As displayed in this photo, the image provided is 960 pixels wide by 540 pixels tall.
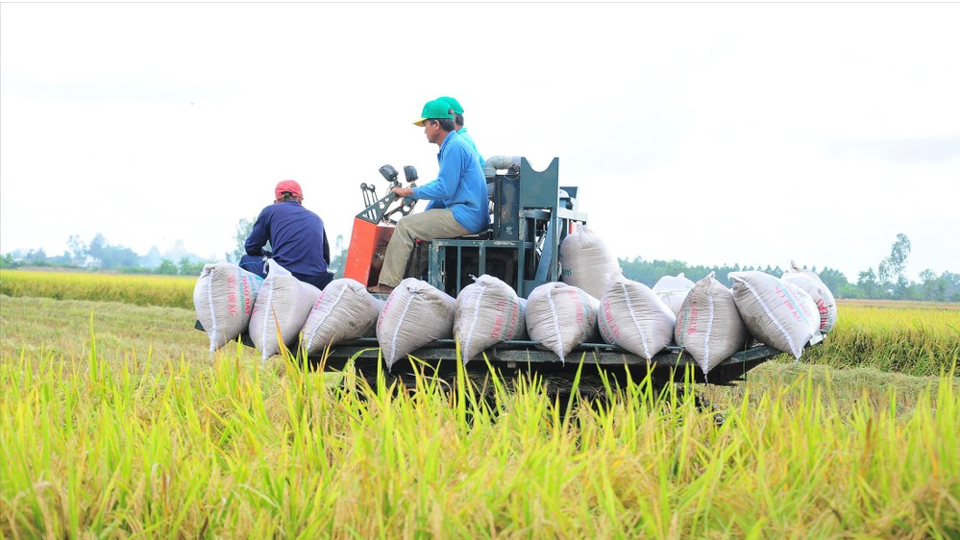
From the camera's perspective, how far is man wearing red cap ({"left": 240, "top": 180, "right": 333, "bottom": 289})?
20.6ft

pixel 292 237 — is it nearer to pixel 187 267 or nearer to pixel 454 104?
pixel 454 104

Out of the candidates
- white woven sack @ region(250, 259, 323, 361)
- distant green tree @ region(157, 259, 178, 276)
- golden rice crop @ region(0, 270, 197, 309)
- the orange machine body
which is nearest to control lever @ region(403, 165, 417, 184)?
the orange machine body

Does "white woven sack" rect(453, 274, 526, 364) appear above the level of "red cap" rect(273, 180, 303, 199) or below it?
below

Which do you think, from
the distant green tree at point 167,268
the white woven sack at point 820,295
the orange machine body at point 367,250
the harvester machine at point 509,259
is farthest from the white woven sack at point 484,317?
the distant green tree at point 167,268

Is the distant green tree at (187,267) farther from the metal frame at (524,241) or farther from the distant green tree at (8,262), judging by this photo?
the metal frame at (524,241)

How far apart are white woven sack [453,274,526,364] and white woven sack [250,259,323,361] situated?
90cm

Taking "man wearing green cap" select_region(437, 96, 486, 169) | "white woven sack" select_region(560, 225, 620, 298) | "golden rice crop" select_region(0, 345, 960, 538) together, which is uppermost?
"man wearing green cap" select_region(437, 96, 486, 169)

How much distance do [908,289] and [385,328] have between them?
4573cm

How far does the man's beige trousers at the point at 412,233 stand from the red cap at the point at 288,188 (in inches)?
38.5

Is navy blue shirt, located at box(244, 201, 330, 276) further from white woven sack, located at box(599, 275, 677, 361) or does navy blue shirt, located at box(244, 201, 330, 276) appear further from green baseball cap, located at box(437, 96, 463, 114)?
white woven sack, located at box(599, 275, 677, 361)

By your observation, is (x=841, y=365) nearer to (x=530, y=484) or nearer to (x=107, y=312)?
(x=530, y=484)

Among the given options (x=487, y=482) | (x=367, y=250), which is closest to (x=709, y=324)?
(x=487, y=482)

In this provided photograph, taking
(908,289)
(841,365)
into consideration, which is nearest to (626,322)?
(841,365)

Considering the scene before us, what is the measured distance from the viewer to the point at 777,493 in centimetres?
300
